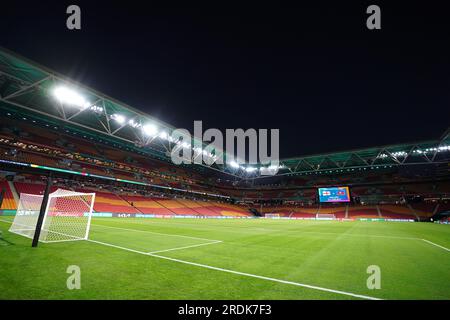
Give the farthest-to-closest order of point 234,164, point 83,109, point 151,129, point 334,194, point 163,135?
point 234,164
point 334,194
point 163,135
point 151,129
point 83,109

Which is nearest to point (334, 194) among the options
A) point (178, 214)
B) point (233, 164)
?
point (233, 164)

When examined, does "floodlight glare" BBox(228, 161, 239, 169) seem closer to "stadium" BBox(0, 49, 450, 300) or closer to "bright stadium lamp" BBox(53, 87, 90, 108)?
"stadium" BBox(0, 49, 450, 300)

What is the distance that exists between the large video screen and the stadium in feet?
0.64

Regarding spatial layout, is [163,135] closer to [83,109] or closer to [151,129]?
[151,129]

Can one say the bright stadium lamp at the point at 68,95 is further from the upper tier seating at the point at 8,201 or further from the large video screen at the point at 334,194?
the large video screen at the point at 334,194

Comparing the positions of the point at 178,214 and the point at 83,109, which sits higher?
the point at 83,109

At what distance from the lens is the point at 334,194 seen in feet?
133

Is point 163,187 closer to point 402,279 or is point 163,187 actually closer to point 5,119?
point 5,119

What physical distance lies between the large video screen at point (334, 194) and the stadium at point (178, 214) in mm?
196

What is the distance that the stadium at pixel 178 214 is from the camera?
4066 mm

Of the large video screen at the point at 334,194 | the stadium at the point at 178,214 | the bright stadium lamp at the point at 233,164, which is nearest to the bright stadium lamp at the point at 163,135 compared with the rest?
the stadium at the point at 178,214

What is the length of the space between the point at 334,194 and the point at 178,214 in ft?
99.0
